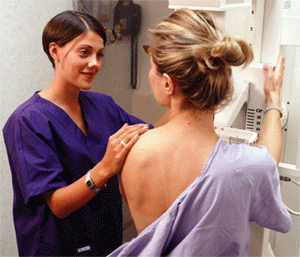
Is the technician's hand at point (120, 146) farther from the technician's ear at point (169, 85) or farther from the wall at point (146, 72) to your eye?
the wall at point (146, 72)

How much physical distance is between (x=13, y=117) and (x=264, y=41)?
0.80 metres

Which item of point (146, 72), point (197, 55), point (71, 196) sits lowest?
point (71, 196)

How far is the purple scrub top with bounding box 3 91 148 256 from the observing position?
3.65 feet

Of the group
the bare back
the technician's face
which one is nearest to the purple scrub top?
the technician's face

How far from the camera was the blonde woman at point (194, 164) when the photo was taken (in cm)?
82

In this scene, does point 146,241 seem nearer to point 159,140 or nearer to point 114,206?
point 159,140

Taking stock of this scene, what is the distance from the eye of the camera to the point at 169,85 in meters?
0.86

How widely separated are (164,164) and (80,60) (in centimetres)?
49

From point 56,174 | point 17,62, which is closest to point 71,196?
point 56,174

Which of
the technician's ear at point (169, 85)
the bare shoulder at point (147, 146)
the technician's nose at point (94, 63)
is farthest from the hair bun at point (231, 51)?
the technician's nose at point (94, 63)

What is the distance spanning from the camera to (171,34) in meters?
0.84

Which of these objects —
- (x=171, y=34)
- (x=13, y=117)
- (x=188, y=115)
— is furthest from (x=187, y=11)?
(x=13, y=117)

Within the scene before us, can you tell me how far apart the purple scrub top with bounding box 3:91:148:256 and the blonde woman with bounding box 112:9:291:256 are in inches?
13.0

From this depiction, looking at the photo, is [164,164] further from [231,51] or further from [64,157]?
[64,157]
